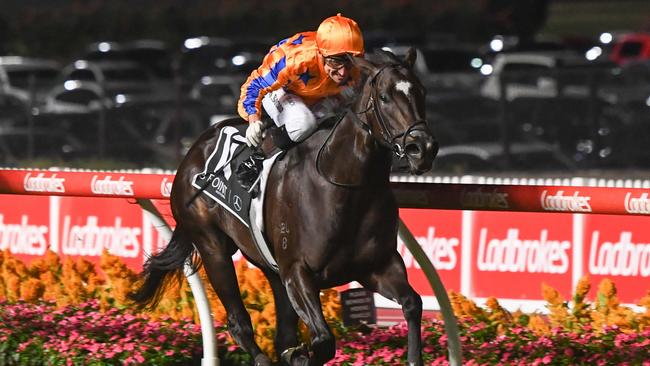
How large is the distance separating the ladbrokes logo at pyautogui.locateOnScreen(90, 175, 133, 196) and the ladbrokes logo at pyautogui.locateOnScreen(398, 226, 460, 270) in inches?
112

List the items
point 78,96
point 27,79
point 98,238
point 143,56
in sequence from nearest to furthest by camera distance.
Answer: point 98,238, point 78,96, point 27,79, point 143,56

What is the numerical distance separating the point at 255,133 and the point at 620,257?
364 centimetres

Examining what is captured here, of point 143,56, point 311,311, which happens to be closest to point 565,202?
point 311,311

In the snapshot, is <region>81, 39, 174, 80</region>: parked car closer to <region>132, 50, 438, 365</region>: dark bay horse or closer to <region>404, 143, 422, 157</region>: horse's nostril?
<region>132, 50, 438, 365</region>: dark bay horse

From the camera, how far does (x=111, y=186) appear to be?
24.9 ft

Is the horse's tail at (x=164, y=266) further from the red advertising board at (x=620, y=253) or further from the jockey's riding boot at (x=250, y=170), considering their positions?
the red advertising board at (x=620, y=253)

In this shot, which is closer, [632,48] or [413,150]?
[413,150]

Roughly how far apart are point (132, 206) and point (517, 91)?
7078 millimetres

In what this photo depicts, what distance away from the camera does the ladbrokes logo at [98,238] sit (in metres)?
10.9

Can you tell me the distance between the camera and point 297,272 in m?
6.18

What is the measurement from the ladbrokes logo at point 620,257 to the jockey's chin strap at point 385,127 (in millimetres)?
3765

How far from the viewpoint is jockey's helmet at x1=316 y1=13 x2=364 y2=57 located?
6.13m

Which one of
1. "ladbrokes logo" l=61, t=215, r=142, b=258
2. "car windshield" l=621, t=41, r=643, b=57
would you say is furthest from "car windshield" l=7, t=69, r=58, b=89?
"ladbrokes logo" l=61, t=215, r=142, b=258

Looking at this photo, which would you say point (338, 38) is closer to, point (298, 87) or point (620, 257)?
point (298, 87)
